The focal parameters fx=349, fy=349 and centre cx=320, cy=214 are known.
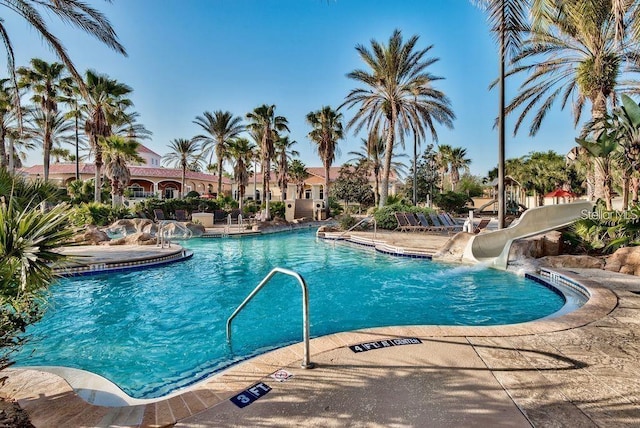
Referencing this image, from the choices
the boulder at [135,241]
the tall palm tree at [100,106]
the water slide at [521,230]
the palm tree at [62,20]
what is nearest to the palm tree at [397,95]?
the water slide at [521,230]

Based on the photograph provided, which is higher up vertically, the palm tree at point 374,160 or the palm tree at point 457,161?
the palm tree at point 457,161

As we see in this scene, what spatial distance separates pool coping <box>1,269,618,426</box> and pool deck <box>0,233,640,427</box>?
0.01 m

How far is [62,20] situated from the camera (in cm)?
715

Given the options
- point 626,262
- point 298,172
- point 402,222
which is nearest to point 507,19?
point 626,262

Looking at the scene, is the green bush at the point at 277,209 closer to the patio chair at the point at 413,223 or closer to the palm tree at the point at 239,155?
the palm tree at the point at 239,155

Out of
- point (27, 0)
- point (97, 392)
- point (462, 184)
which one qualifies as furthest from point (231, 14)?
point (462, 184)

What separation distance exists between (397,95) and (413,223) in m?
7.90

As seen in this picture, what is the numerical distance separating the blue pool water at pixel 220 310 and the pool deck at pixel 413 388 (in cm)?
136

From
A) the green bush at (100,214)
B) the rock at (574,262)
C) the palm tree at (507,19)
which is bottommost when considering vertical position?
the rock at (574,262)

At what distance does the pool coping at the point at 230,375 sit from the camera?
2.77m

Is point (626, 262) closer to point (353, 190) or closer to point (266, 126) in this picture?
point (266, 126)

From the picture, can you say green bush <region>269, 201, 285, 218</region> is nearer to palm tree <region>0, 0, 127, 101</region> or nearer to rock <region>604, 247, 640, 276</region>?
palm tree <region>0, 0, 127, 101</region>

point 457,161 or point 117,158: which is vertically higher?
point 457,161

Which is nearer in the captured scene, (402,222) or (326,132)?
(402,222)
